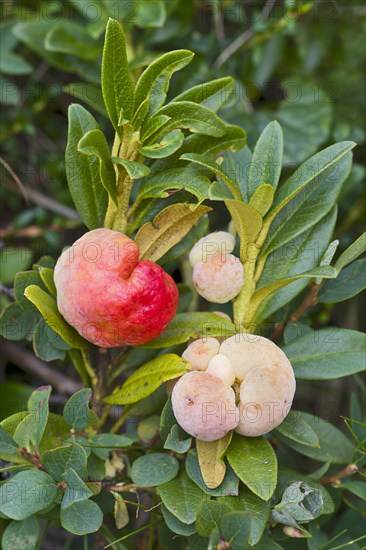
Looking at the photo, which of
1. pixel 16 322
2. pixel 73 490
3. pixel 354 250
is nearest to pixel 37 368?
pixel 16 322

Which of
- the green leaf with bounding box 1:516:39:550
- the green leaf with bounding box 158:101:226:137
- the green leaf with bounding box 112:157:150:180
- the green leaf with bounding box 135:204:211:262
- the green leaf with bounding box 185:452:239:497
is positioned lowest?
the green leaf with bounding box 1:516:39:550

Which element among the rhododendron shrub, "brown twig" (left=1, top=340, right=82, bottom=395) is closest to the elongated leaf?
the rhododendron shrub

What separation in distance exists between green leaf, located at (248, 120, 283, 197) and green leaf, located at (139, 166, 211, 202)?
0.11m

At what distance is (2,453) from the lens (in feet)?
3.68

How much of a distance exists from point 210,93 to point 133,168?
10.1 inches

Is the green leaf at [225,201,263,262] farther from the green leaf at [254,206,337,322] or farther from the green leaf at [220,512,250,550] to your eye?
the green leaf at [220,512,250,550]

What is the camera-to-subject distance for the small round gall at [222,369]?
41.2 inches

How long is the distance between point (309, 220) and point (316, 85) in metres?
1.06

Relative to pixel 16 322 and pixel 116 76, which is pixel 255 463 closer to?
pixel 16 322

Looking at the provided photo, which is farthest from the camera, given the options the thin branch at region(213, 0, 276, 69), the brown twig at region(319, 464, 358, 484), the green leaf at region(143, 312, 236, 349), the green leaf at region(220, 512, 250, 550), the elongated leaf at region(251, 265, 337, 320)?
the thin branch at region(213, 0, 276, 69)

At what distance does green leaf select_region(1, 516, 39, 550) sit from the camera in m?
1.11

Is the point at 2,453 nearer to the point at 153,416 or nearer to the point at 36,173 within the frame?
the point at 153,416

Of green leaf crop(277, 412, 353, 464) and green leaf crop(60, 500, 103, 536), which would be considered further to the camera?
green leaf crop(277, 412, 353, 464)

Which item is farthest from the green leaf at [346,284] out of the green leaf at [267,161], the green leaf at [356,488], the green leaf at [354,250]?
the green leaf at [356,488]
